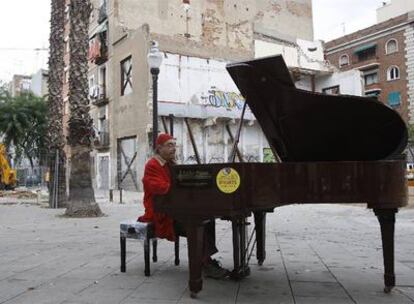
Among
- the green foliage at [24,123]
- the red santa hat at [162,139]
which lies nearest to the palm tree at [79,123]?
the red santa hat at [162,139]

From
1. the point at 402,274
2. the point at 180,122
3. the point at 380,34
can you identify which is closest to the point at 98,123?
the point at 180,122

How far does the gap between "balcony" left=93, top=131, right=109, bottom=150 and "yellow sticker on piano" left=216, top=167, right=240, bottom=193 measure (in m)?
32.4

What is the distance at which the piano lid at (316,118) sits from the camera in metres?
5.14

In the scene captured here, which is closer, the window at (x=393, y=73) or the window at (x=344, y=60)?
the window at (x=393, y=73)

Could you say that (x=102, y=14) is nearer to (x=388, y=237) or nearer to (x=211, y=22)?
(x=211, y=22)

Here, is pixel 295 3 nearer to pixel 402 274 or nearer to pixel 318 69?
pixel 318 69

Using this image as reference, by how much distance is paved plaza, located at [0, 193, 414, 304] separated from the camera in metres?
5.25

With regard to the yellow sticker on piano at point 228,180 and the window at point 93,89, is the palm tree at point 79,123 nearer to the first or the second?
the yellow sticker on piano at point 228,180

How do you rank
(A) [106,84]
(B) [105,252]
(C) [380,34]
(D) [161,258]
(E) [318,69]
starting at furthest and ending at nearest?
(C) [380,34], (E) [318,69], (A) [106,84], (B) [105,252], (D) [161,258]

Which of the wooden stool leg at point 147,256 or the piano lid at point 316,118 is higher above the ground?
the piano lid at point 316,118

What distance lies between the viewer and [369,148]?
5.50 metres

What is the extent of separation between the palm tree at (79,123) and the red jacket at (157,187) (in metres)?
8.71

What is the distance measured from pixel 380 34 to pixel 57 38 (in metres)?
41.1

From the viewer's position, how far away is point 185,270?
21.6 ft
